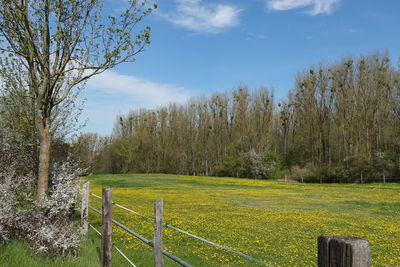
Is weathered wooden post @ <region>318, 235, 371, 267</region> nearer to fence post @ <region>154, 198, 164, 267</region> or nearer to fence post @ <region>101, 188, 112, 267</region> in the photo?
fence post @ <region>154, 198, 164, 267</region>

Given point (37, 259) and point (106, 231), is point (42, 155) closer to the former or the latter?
point (37, 259)

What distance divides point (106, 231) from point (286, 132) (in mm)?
77036

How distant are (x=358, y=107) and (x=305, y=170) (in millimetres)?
14893

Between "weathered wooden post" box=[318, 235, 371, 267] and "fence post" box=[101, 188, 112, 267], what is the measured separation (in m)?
6.50

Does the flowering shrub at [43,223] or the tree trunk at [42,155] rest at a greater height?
the tree trunk at [42,155]

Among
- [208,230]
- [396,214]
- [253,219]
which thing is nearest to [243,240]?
[208,230]

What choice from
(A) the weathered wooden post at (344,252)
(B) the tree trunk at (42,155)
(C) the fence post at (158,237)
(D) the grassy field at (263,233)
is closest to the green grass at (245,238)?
(D) the grassy field at (263,233)

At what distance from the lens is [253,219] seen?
17.2 metres

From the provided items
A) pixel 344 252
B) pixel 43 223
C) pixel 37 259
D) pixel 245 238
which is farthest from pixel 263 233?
pixel 344 252

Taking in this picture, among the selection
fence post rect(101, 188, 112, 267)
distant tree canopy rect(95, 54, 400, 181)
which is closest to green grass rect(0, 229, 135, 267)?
fence post rect(101, 188, 112, 267)

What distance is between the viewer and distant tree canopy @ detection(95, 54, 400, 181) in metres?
57.9

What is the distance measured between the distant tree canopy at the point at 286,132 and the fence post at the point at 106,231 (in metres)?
50.2

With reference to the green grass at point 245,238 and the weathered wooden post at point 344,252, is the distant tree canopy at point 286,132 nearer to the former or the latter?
the green grass at point 245,238

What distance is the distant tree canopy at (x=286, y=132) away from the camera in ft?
190
